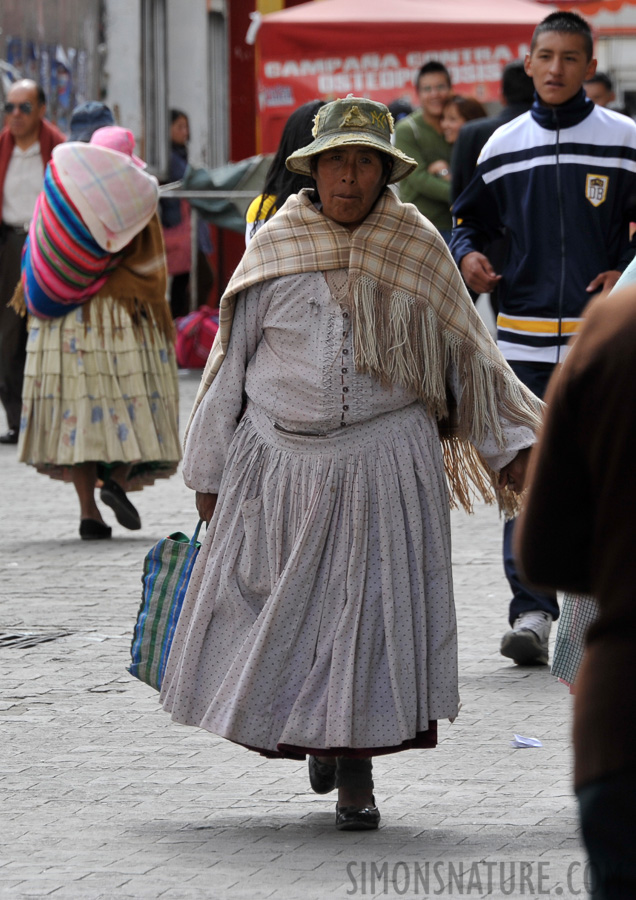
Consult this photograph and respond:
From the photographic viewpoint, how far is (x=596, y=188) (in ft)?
20.2

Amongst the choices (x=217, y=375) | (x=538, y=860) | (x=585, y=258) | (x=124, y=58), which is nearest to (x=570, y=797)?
(x=538, y=860)

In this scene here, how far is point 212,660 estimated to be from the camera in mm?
4562

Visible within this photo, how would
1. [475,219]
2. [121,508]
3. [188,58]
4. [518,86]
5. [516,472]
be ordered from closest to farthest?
1. [516,472]
2. [475,219]
3. [518,86]
4. [121,508]
5. [188,58]

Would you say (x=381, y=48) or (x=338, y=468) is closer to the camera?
(x=338, y=468)

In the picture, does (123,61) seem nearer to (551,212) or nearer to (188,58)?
(188,58)

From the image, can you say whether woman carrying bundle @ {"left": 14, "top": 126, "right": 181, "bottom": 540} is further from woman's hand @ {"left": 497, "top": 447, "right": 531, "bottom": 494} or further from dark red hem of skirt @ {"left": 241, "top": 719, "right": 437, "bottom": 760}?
dark red hem of skirt @ {"left": 241, "top": 719, "right": 437, "bottom": 760}

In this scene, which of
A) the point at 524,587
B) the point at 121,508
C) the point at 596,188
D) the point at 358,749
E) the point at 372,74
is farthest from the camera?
the point at 372,74

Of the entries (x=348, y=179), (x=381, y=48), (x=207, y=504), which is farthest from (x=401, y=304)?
(x=381, y=48)

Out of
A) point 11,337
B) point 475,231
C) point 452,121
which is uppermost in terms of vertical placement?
point 452,121

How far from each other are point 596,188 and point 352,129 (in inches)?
73.3

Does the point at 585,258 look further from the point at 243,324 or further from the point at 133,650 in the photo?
the point at 133,650

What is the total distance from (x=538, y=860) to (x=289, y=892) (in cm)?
59

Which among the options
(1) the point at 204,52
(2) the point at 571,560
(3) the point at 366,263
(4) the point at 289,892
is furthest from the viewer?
(1) the point at 204,52

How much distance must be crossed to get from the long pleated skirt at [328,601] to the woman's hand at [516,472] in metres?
0.20
